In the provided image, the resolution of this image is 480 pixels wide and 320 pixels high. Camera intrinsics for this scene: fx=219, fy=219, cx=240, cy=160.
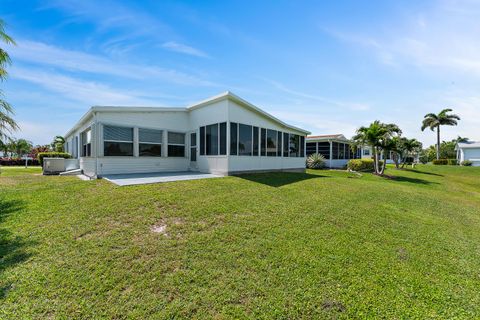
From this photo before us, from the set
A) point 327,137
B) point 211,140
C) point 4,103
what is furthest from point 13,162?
point 327,137

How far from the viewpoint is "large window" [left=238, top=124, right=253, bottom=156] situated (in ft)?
38.9

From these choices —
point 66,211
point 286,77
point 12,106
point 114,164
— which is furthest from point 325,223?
point 12,106

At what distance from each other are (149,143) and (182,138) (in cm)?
209

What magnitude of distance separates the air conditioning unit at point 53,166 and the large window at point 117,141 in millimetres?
5211

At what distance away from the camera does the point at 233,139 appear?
11.5 meters

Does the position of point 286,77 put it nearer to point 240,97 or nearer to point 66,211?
point 240,97

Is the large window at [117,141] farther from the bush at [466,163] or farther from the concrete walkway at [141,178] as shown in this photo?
the bush at [466,163]

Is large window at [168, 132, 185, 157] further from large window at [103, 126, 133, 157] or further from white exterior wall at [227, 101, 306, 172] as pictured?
white exterior wall at [227, 101, 306, 172]

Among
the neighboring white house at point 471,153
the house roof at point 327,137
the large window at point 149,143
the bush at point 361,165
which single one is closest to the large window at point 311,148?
the house roof at point 327,137

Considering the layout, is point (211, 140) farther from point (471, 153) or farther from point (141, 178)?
point (471, 153)

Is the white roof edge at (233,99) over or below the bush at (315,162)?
over

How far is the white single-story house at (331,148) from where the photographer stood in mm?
25781

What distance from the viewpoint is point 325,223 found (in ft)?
18.7

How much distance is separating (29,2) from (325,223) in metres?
12.3
